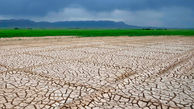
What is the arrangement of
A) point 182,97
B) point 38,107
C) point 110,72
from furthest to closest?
point 110,72 → point 182,97 → point 38,107

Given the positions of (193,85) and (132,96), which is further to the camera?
(193,85)

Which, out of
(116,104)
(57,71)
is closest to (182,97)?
(116,104)

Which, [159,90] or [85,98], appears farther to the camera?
[159,90]

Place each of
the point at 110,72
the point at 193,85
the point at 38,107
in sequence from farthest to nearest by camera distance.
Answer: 1. the point at 110,72
2. the point at 193,85
3. the point at 38,107

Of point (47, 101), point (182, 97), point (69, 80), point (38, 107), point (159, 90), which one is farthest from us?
point (69, 80)

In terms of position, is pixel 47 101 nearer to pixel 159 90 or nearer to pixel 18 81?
pixel 18 81

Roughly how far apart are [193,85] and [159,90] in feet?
3.35

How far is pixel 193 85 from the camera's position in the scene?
14.5 ft

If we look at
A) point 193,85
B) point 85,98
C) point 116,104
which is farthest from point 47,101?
point 193,85

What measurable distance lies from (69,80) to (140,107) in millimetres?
2127

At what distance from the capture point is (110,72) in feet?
18.2

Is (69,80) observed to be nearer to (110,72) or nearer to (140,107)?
(110,72)

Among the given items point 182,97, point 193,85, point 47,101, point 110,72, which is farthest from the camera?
point 110,72

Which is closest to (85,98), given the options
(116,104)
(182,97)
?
(116,104)
